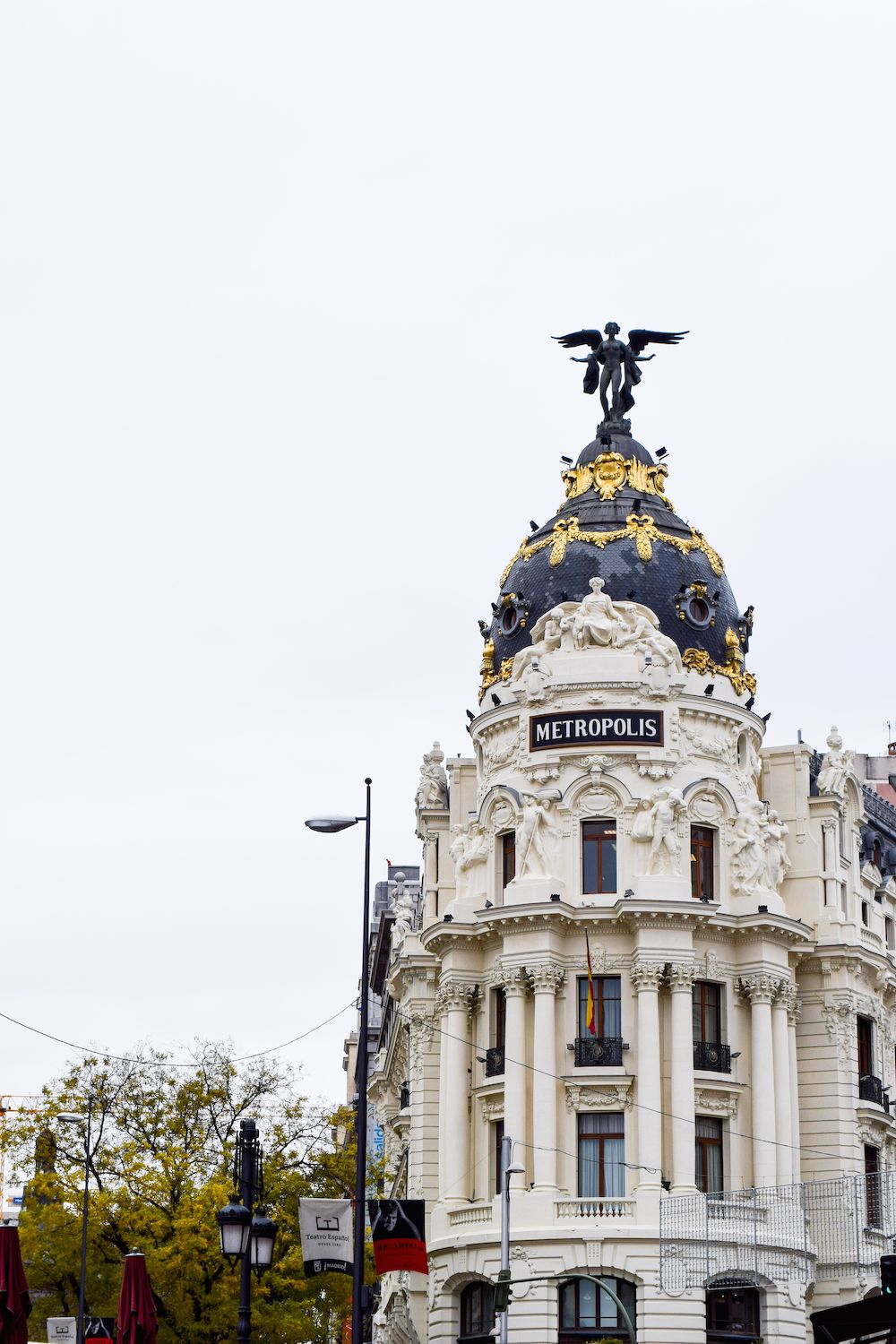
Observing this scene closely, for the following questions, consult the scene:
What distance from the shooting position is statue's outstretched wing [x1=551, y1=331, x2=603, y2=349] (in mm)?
72688

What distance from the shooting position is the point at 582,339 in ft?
240

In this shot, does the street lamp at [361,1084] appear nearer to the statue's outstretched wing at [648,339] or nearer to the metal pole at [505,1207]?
the metal pole at [505,1207]

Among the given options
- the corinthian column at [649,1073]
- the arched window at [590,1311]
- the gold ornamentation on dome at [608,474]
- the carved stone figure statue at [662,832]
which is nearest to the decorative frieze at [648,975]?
the corinthian column at [649,1073]

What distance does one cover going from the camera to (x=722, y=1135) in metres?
61.9

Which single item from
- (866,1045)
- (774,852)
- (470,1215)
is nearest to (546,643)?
(774,852)

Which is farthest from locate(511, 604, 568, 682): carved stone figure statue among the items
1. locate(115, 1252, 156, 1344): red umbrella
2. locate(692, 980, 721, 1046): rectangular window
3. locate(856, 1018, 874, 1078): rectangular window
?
locate(115, 1252, 156, 1344): red umbrella

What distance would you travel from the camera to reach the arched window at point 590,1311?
58.5 m

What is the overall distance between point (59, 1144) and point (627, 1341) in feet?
64.7

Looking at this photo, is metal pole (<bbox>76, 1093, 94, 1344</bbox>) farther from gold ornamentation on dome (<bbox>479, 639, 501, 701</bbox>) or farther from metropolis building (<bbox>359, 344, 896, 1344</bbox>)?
gold ornamentation on dome (<bbox>479, 639, 501, 701</bbox>)

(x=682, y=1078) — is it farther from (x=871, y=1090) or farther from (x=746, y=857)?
(x=871, y=1090)

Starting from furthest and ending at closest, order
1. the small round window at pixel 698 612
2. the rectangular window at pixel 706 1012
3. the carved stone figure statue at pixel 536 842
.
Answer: the small round window at pixel 698 612 → the carved stone figure statue at pixel 536 842 → the rectangular window at pixel 706 1012

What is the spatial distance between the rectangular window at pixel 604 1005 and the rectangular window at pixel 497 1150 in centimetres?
390

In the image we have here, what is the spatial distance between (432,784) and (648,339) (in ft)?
56.5

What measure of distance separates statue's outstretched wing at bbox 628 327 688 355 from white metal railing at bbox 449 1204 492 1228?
29.4 m
